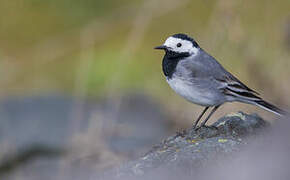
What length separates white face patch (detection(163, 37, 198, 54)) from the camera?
7.99 m

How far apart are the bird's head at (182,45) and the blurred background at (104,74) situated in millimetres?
1816

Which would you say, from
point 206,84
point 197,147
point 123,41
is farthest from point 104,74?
point 197,147

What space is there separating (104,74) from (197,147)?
9.45 m

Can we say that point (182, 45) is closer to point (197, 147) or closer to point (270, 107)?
point (270, 107)

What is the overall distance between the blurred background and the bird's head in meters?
1.82

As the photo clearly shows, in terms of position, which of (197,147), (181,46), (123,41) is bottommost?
(197,147)

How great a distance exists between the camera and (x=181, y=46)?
26.3 ft

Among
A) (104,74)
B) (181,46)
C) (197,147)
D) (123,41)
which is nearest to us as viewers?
(197,147)

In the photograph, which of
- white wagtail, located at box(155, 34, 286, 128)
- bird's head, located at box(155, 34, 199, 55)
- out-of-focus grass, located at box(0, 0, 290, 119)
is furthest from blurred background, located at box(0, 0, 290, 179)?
white wagtail, located at box(155, 34, 286, 128)

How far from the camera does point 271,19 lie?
13141 millimetres

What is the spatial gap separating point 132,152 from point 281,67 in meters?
3.01

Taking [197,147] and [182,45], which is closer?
[197,147]

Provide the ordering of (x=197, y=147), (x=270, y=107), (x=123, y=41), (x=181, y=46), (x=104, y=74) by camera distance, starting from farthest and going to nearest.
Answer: (x=123, y=41) → (x=104, y=74) → (x=181, y=46) → (x=270, y=107) → (x=197, y=147)

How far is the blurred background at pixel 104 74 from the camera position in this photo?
10234 mm
